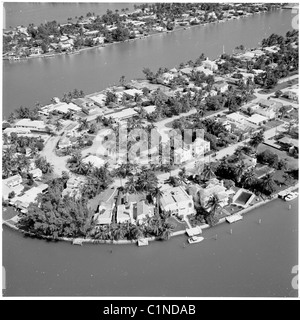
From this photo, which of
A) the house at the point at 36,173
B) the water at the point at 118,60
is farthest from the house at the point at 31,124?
the house at the point at 36,173

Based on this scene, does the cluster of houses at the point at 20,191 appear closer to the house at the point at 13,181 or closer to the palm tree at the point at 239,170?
the house at the point at 13,181

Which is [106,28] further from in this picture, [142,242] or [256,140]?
[142,242]

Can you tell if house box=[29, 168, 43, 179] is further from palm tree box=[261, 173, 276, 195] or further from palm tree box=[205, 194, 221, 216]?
palm tree box=[261, 173, 276, 195]

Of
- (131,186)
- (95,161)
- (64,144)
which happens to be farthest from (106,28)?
(131,186)

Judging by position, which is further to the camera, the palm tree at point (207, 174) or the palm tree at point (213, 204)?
the palm tree at point (207, 174)

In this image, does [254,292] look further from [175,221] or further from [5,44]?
[5,44]

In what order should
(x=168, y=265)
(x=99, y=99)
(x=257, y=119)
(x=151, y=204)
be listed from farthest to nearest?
(x=99, y=99)
(x=257, y=119)
(x=151, y=204)
(x=168, y=265)
